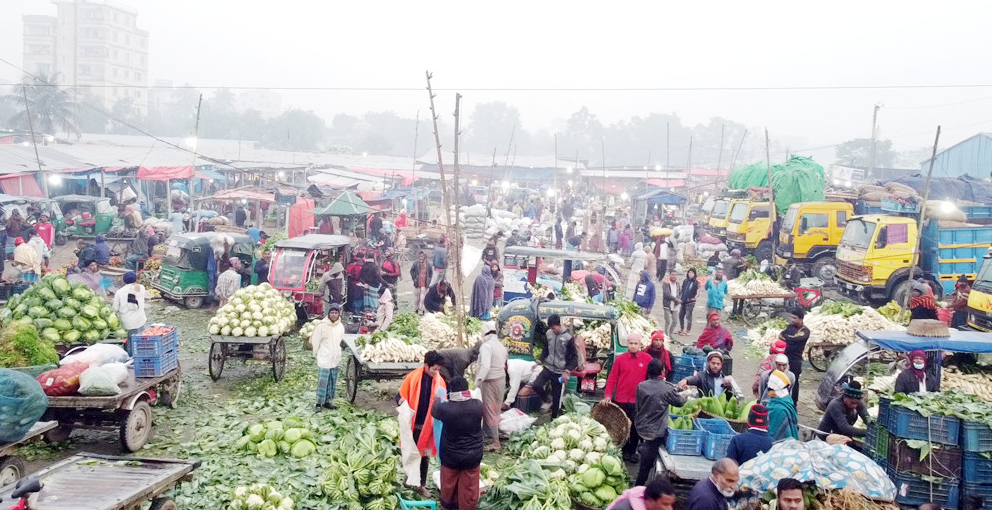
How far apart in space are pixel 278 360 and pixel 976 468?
928cm

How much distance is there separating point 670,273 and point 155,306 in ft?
38.8

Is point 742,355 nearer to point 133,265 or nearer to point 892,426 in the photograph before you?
point 892,426

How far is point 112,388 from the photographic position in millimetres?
8242

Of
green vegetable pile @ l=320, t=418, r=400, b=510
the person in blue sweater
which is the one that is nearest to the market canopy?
the person in blue sweater

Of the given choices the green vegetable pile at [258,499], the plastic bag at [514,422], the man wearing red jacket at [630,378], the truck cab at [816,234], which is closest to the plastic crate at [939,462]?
the man wearing red jacket at [630,378]

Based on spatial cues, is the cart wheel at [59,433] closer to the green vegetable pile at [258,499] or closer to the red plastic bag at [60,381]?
the red plastic bag at [60,381]

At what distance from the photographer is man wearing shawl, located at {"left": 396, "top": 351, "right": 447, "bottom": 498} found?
7.66 metres

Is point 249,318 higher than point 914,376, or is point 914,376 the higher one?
point 914,376

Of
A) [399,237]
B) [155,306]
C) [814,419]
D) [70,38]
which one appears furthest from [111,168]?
[70,38]

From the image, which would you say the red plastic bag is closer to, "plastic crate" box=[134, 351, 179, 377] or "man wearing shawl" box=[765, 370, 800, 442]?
"plastic crate" box=[134, 351, 179, 377]

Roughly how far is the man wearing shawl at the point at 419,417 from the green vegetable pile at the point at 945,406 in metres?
4.50

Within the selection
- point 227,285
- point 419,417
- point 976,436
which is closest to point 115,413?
point 419,417

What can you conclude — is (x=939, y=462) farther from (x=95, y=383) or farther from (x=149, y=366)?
(x=149, y=366)

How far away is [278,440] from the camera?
8383 mm
